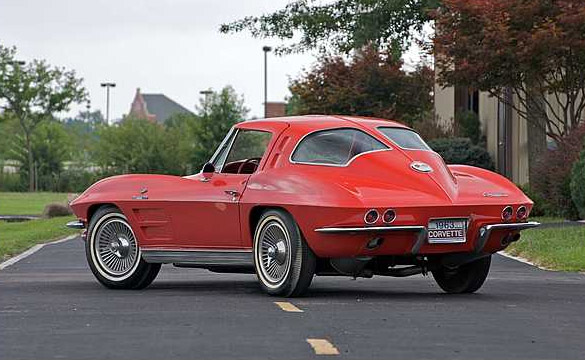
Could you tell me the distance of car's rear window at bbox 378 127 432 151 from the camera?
12.8 m

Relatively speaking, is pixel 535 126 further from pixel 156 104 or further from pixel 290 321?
pixel 156 104

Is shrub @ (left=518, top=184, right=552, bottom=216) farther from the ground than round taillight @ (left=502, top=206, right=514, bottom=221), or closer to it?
closer to it

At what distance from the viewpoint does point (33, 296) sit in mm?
12500

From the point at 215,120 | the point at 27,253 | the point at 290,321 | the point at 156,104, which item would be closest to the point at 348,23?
the point at 27,253

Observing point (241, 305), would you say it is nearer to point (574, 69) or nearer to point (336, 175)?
point (336, 175)

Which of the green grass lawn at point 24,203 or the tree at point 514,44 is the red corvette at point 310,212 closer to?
the tree at point 514,44

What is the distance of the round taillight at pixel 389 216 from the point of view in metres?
11.9

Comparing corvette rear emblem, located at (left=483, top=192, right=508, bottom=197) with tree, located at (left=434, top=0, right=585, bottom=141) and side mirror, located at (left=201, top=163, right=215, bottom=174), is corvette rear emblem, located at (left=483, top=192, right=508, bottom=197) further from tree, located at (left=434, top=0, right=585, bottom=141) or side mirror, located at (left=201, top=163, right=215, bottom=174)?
tree, located at (left=434, top=0, right=585, bottom=141)

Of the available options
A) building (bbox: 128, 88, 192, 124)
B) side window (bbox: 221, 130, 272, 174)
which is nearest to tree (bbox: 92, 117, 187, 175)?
side window (bbox: 221, 130, 272, 174)

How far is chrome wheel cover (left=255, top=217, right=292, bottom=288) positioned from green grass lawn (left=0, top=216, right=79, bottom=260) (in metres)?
8.74

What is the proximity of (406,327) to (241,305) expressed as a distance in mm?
1996

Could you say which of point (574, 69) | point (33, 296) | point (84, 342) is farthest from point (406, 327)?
point (574, 69)

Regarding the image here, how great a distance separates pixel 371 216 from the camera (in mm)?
11828

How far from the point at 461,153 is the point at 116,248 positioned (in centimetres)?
2227
